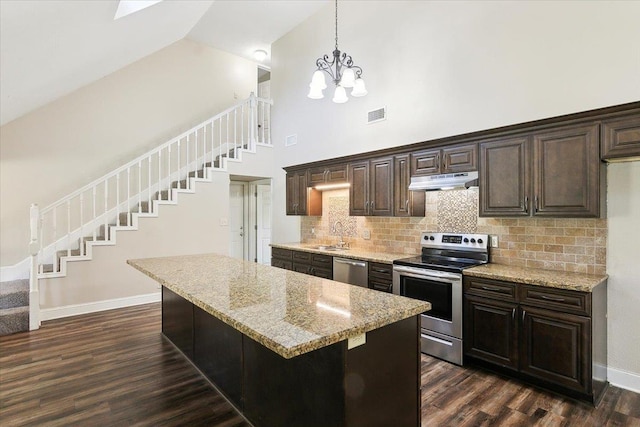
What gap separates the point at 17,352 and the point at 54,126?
11.5ft

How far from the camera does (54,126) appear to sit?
5.34m

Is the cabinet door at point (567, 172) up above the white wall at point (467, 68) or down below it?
below

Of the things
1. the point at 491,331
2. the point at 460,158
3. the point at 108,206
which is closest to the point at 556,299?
the point at 491,331

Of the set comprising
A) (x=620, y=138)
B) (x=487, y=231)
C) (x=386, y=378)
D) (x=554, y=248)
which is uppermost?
(x=620, y=138)

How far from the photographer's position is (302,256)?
512 cm

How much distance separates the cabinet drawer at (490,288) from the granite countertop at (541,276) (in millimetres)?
49

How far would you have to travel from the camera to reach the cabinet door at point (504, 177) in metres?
3.13

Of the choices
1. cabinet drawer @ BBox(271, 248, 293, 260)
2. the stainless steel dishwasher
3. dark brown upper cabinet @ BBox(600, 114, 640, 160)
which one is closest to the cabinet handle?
dark brown upper cabinet @ BBox(600, 114, 640, 160)

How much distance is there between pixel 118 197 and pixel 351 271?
12.4ft

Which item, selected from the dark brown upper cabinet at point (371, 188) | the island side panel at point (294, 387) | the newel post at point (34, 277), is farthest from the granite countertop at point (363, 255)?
the newel post at point (34, 277)

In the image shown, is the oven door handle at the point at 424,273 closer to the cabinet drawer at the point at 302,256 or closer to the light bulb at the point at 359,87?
the cabinet drawer at the point at 302,256

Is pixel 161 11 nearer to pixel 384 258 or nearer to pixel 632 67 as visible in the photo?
pixel 384 258

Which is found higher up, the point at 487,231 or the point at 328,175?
the point at 328,175

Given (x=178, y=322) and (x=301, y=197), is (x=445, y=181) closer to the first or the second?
(x=301, y=197)
